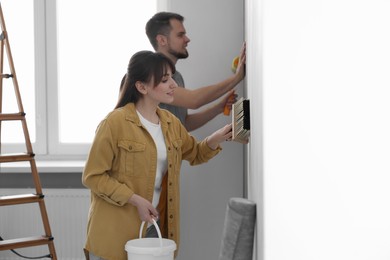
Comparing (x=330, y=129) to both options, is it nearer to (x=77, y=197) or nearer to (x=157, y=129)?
(x=157, y=129)

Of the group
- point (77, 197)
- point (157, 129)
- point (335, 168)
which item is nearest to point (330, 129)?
point (335, 168)

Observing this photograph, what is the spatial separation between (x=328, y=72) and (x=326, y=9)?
6cm

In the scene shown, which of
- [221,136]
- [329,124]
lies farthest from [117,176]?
[329,124]

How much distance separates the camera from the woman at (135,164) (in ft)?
7.85

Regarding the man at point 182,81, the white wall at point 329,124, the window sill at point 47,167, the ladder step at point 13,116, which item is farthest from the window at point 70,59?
the white wall at point 329,124

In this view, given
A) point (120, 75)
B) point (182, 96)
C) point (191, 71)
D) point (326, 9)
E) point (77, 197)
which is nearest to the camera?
point (326, 9)

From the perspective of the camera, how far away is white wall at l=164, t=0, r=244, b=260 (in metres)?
3.44

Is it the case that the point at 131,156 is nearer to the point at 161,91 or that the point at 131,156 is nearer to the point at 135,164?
the point at 135,164

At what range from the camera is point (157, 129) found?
8.32 feet

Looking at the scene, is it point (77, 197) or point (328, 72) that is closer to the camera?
point (328, 72)

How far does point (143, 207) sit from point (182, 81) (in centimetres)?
96

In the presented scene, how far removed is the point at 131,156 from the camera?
244 centimetres

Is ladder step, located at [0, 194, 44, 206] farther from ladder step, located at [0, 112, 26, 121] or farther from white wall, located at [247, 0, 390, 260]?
white wall, located at [247, 0, 390, 260]

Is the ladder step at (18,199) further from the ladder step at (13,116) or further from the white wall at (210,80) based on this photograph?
the white wall at (210,80)
